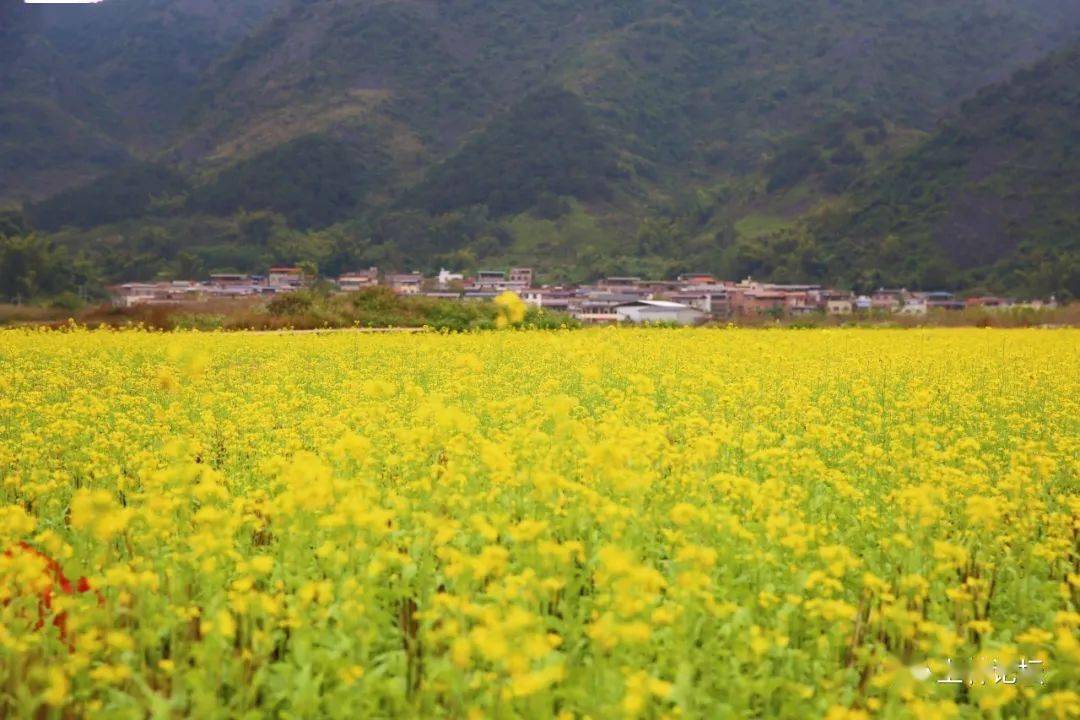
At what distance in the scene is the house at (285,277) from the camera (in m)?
68.9

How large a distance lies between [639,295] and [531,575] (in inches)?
2349

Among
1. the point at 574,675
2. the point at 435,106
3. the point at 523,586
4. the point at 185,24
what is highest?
the point at 185,24

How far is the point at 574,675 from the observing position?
13.4 feet

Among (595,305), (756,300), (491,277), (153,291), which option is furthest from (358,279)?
(756,300)

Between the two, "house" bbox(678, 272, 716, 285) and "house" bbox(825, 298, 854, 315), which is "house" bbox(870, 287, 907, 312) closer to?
"house" bbox(825, 298, 854, 315)

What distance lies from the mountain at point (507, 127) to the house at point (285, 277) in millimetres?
6282

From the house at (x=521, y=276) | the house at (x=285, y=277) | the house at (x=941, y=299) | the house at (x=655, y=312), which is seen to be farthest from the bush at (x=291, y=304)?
the house at (x=521, y=276)

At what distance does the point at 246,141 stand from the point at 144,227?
133 ft

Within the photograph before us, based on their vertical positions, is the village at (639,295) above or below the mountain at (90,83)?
below

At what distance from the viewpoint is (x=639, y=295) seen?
63.1m

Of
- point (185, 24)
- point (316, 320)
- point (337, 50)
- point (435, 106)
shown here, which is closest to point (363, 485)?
point (316, 320)

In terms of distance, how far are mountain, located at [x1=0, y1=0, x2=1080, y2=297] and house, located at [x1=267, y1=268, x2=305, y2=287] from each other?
20.6 ft

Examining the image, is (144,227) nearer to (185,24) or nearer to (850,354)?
(850,354)

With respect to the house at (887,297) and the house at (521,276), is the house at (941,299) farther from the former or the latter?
the house at (521,276)
